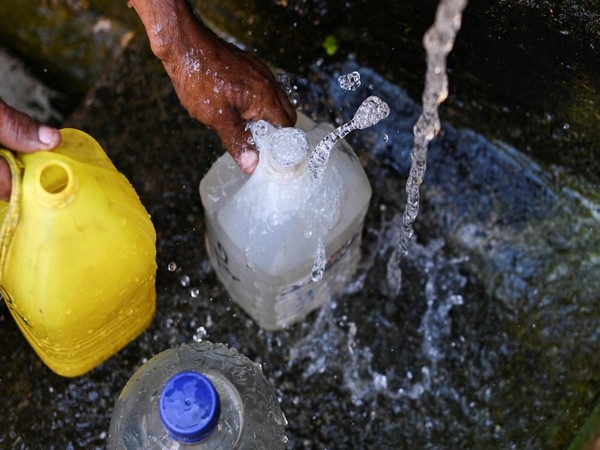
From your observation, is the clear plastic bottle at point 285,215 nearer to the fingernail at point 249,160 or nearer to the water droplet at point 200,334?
the fingernail at point 249,160

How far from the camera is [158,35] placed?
1.19 meters

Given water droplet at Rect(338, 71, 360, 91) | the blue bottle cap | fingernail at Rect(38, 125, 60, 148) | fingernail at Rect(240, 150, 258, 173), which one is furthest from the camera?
water droplet at Rect(338, 71, 360, 91)

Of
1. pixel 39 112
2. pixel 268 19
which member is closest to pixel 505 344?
pixel 268 19

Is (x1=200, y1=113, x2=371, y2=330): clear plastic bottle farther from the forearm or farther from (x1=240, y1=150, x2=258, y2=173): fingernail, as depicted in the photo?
the forearm

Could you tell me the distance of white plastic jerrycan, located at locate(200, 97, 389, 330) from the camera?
119cm

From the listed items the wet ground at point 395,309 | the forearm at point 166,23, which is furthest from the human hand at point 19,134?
the wet ground at point 395,309

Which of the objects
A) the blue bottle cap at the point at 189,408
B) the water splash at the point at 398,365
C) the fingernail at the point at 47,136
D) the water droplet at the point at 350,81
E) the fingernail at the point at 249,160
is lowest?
the water splash at the point at 398,365

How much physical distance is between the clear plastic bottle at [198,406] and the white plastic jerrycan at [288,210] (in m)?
0.15

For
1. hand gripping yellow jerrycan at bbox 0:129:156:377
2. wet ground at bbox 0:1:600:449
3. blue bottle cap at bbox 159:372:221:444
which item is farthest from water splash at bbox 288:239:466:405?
blue bottle cap at bbox 159:372:221:444

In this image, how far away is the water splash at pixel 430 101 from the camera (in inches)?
42.8

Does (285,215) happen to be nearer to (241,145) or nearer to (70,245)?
(241,145)

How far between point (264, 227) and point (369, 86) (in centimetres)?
51

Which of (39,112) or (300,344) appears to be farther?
(39,112)

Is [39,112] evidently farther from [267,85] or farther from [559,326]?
[559,326]
